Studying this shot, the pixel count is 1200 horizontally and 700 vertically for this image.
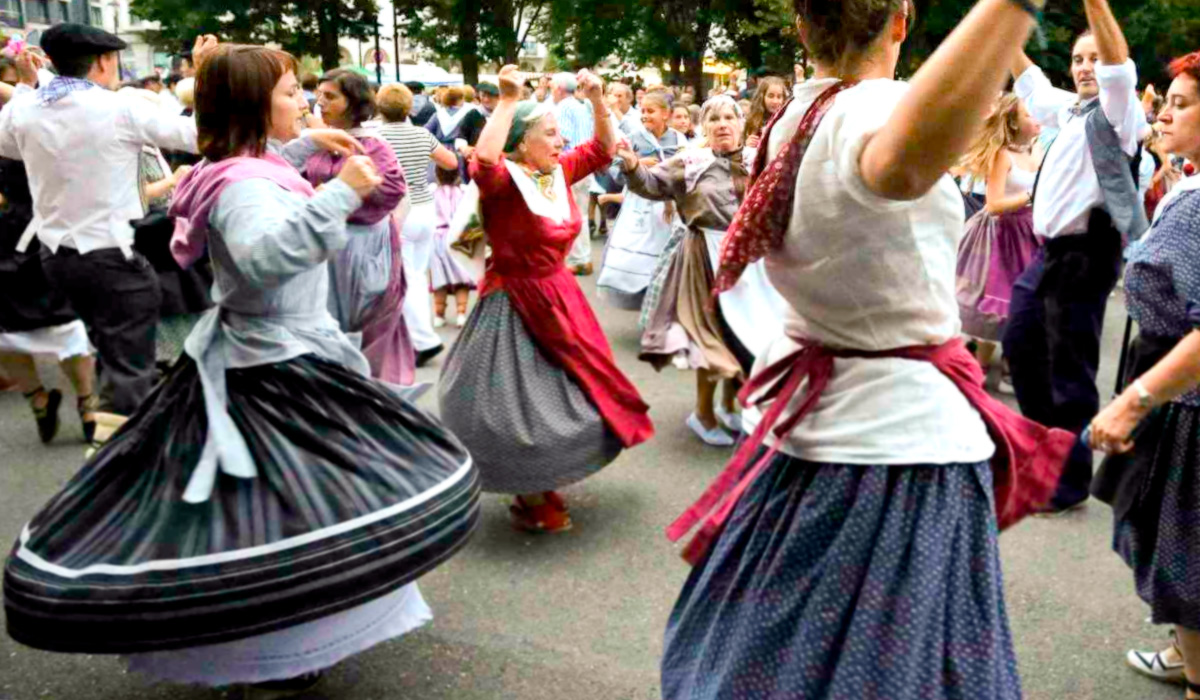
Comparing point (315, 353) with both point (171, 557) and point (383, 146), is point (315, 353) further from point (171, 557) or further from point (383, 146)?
point (383, 146)

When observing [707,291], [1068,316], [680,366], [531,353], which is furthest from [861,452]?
[707,291]

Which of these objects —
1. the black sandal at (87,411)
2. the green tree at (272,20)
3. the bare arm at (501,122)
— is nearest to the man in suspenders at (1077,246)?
the bare arm at (501,122)

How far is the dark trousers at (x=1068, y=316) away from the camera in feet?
15.3

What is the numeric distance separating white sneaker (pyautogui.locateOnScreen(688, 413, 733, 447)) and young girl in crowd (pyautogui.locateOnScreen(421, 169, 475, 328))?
3.01 meters

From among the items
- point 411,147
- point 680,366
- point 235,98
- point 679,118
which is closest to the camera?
point 235,98

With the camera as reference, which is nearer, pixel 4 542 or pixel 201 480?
pixel 201 480

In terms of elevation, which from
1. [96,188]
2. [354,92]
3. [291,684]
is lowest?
[291,684]

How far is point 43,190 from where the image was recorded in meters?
5.11

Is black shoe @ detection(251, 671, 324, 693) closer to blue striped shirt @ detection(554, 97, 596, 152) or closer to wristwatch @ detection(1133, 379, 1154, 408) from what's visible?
wristwatch @ detection(1133, 379, 1154, 408)

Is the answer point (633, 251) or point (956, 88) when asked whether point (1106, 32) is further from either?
point (633, 251)

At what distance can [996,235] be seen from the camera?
21.4ft

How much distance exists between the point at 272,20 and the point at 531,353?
39938 mm

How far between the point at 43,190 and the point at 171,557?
125 inches

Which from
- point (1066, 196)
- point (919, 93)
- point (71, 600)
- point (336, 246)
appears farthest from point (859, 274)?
point (1066, 196)
